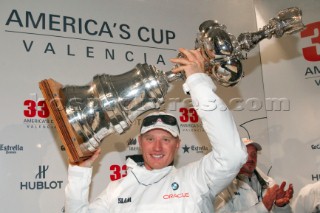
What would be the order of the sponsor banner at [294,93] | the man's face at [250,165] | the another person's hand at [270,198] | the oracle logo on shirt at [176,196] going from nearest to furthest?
the oracle logo on shirt at [176,196] → the another person's hand at [270,198] → the man's face at [250,165] → the sponsor banner at [294,93]

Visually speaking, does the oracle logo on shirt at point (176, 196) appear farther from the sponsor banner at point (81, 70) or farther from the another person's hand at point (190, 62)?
the sponsor banner at point (81, 70)

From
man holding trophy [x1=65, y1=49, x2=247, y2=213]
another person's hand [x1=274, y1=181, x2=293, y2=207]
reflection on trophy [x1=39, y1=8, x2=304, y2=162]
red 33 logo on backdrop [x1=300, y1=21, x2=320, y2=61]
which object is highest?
red 33 logo on backdrop [x1=300, y1=21, x2=320, y2=61]

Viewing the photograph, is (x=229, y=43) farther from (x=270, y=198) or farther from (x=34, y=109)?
(x=34, y=109)

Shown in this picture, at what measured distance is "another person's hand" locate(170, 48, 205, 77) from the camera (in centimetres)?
106

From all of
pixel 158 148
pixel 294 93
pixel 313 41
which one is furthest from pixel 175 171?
pixel 313 41

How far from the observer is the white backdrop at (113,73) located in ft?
5.42

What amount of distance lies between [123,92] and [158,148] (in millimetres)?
281

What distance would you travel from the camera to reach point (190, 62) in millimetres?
1078

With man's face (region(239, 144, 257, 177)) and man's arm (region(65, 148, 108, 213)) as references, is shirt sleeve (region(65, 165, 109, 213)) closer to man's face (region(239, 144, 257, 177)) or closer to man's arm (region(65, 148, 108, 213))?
man's arm (region(65, 148, 108, 213))

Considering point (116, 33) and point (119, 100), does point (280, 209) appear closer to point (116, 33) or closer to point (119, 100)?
point (119, 100)

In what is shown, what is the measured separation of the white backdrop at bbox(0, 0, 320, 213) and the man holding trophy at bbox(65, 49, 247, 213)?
0.47 metres

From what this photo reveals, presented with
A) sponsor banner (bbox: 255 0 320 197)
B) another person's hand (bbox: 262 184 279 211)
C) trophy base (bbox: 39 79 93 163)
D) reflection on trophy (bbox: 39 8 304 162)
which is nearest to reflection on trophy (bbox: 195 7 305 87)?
reflection on trophy (bbox: 39 8 304 162)

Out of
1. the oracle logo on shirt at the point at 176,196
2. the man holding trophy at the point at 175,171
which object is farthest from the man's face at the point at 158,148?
the oracle logo on shirt at the point at 176,196

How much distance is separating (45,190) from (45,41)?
682 millimetres
